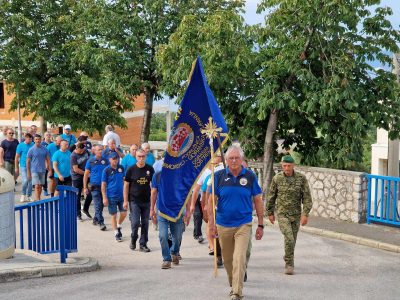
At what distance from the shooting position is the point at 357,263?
396 inches

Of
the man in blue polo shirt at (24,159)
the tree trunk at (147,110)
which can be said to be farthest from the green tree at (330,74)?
the tree trunk at (147,110)

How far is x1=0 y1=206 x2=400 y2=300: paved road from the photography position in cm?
791

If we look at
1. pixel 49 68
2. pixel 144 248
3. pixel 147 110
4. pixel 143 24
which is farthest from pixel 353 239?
pixel 49 68

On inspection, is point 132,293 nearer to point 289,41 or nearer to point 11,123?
point 289,41

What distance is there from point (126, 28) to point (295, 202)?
15.2 m

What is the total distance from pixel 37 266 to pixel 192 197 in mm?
2544

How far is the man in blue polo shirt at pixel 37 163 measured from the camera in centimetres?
1471

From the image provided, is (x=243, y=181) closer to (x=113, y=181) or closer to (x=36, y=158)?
(x=113, y=181)

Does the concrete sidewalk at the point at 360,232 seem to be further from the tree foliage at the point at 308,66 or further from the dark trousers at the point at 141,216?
the dark trousers at the point at 141,216

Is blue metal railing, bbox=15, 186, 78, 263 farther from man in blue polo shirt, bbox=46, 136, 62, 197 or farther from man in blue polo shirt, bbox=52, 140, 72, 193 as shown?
man in blue polo shirt, bbox=46, 136, 62, 197

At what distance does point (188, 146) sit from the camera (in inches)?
350

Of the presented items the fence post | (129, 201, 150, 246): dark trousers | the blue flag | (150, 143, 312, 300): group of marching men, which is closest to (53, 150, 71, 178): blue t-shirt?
(129, 201, 150, 246): dark trousers

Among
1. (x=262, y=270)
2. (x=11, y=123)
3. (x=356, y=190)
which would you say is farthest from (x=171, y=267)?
(x=11, y=123)

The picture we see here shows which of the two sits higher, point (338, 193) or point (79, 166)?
point (79, 166)
